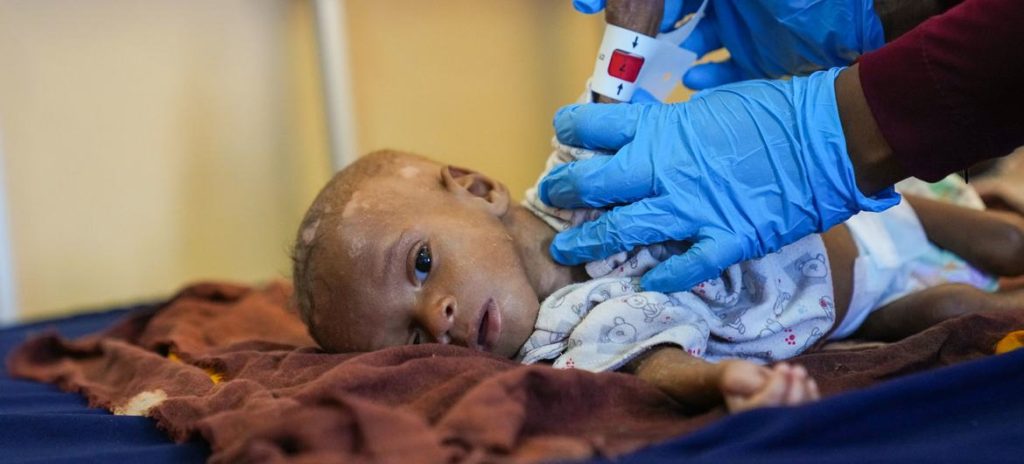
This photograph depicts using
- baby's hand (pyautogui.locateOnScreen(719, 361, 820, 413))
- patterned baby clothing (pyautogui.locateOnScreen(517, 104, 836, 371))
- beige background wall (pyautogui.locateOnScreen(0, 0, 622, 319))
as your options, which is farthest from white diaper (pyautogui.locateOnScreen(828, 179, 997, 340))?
beige background wall (pyautogui.locateOnScreen(0, 0, 622, 319))

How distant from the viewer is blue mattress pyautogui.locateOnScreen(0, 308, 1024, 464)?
25.8 inches

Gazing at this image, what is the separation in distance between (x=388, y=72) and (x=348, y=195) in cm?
159

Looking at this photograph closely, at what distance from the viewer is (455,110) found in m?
2.71

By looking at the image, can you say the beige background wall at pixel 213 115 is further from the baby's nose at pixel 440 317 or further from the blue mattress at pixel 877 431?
the blue mattress at pixel 877 431

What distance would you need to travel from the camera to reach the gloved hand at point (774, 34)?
1.14 m

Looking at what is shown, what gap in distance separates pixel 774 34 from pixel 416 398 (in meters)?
0.70

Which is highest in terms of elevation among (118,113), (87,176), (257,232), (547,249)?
(547,249)

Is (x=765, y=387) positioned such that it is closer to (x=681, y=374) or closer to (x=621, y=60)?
(x=681, y=374)

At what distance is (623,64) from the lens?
1117mm

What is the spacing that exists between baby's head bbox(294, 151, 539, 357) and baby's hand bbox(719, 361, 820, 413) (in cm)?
34

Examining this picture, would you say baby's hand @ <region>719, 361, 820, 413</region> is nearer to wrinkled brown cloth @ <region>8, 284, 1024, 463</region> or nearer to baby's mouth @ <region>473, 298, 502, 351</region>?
wrinkled brown cloth @ <region>8, 284, 1024, 463</region>

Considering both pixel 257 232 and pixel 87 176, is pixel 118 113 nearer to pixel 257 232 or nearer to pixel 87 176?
pixel 87 176

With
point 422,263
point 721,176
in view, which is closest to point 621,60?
point 721,176

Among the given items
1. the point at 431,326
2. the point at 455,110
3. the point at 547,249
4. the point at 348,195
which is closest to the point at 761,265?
the point at 547,249
